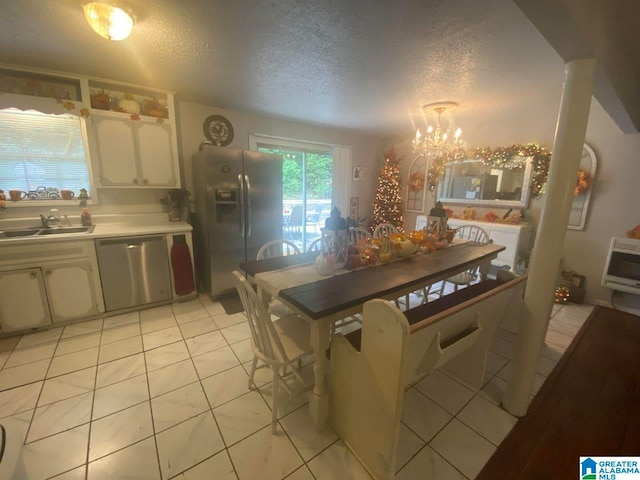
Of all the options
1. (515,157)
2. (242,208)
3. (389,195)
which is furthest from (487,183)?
(242,208)

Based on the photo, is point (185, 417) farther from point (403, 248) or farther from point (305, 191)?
point (305, 191)

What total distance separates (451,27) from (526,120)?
2.62 metres

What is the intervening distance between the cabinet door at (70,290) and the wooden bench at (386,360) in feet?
8.22

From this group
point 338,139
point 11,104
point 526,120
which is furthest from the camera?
point 338,139

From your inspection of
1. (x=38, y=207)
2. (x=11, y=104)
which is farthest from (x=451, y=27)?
(x=38, y=207)

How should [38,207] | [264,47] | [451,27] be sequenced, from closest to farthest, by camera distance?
[451,27] < [264,47] < [38,207]

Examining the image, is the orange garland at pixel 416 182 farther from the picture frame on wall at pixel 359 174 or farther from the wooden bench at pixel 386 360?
the wooden bench at pixel 386 360

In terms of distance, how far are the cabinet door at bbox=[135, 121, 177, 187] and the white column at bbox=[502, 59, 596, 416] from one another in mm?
3326

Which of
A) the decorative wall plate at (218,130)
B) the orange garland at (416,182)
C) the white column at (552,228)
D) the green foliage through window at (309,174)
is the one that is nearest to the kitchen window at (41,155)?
the decorative wall plate at (218,130)

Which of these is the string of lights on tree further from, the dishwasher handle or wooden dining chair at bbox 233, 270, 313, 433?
the dishwasher handle

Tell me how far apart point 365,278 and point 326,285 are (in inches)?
11.0

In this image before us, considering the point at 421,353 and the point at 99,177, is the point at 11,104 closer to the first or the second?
the point at 99,177

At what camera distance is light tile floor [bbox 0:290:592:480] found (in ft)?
4.21

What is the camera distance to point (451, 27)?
158 centimetres
